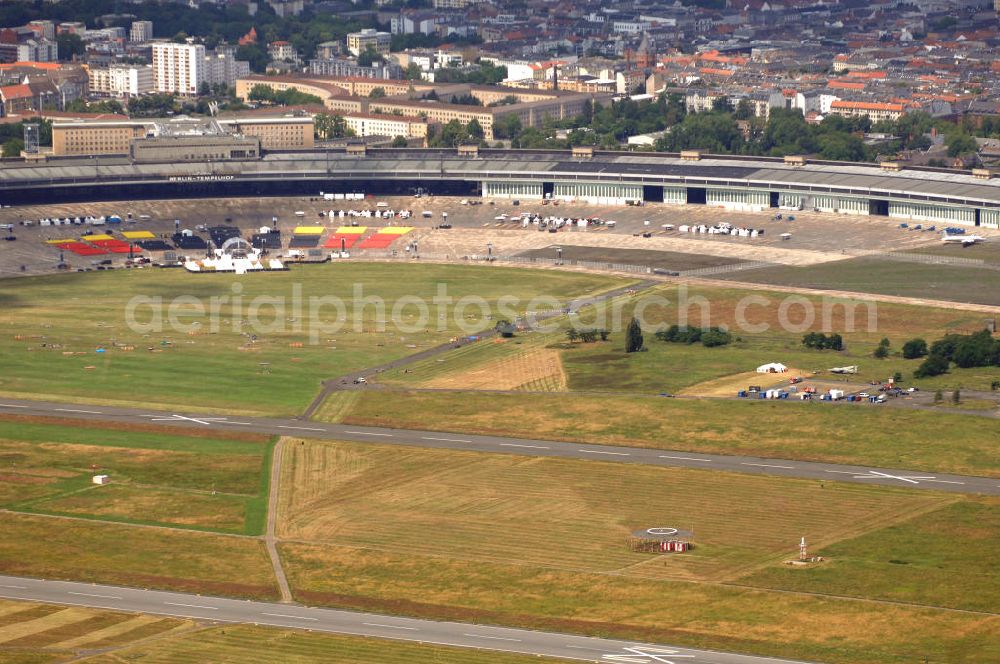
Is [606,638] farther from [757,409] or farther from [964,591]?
[757,409]

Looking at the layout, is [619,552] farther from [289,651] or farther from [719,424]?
[719,424]

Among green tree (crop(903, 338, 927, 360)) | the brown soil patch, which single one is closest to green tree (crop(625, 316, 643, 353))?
green tree (crop(903, 338, 927, 360))

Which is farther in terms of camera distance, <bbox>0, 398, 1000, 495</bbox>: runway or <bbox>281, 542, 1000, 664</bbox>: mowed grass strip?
<bbox>0, 398, 1000, 495</bbox>: runway

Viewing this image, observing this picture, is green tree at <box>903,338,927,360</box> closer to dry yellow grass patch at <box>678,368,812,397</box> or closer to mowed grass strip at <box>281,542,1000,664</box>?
dry yellow grass patch at <box>678,368,812,397</box>

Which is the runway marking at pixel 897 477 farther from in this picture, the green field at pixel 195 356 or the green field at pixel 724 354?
the green field at pixel 195 356

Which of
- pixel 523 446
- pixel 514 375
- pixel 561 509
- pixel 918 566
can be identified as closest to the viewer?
pixel 918 566

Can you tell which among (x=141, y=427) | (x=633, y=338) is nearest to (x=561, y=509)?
(x=141, y=427)

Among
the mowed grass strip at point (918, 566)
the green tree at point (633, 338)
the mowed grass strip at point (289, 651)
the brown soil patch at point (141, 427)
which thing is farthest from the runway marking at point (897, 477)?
the brown soil patch at point (141, 427)
